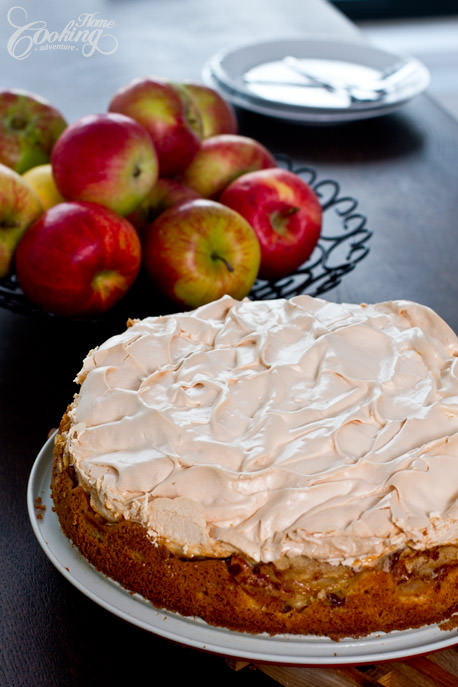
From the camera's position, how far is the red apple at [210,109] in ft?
5.83

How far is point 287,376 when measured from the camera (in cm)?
101

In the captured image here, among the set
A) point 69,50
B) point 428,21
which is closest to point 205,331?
point 69,50

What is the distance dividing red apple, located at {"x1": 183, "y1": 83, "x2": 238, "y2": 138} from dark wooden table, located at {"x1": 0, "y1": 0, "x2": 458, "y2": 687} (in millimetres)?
279

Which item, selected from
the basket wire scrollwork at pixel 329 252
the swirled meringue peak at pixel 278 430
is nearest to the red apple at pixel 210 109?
the basket wire scrollwork at pixel 329 252

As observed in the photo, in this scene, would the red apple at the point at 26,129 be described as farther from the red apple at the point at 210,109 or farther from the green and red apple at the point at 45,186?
the red apple at the point at 210,109

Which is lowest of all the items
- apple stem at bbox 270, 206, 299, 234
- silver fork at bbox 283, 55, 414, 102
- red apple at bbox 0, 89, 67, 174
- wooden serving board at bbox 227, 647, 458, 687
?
wooden serving board at bbox 227, 647, 458, 687

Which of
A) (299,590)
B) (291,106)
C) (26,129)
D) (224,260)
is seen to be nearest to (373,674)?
(299,590)

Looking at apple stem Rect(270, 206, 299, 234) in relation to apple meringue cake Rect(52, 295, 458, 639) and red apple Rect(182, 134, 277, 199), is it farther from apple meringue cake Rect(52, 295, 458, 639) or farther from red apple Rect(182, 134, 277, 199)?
apple meringue cake Rect(52, 295, 458, 639)

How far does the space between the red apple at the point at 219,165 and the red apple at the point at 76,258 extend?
30 cm

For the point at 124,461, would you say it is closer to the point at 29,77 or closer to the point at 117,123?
the point at 117,123

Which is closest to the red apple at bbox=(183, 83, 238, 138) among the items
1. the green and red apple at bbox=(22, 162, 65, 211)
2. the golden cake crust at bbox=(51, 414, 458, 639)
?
the green and red apple at bbox=(22, 162, 65, 211)

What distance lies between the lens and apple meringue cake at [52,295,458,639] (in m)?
0.81

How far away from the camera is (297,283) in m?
1.56

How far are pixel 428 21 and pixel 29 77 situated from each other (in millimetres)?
3340
